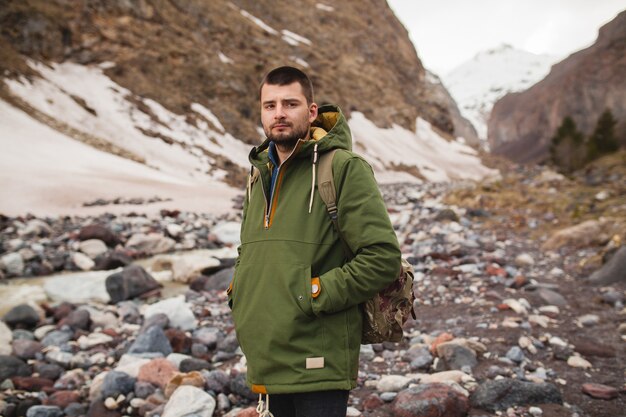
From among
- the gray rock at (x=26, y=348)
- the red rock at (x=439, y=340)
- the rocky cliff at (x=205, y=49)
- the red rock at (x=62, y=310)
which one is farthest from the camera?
the rocky cliff at (x=205, y=49)

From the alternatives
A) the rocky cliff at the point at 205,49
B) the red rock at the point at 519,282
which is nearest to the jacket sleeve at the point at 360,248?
the red rock at the point at 519,282

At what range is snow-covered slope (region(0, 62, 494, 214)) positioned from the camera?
18.6m

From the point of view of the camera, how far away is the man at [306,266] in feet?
6.35

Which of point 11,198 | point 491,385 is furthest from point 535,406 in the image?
point 11,198

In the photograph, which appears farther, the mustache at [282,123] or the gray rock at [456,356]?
the gray rock at [456,356]

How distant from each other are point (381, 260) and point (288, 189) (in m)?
0.57

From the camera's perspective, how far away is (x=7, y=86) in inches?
1212

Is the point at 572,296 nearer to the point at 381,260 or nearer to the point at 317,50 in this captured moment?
the point at 381,260

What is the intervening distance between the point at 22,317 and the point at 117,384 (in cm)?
317

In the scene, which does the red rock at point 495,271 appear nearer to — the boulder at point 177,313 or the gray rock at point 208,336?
the gray rock at point 208,336

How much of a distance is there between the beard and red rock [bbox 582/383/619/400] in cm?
343

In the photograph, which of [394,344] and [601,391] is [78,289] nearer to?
[394,344]

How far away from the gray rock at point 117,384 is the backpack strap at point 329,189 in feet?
10.7

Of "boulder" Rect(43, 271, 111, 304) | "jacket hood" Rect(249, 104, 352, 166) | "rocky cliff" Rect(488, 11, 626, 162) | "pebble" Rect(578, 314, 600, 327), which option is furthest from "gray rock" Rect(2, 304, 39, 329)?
"rocky cliff" Rect(488, 11, 626, 162)
